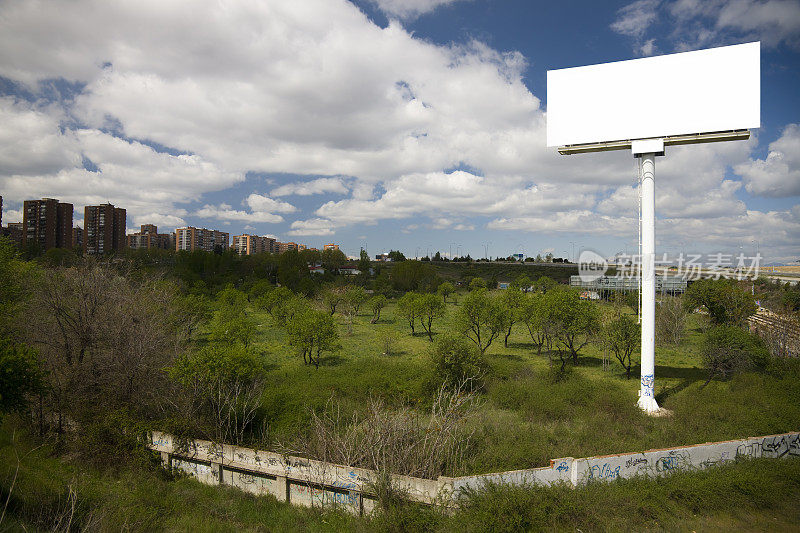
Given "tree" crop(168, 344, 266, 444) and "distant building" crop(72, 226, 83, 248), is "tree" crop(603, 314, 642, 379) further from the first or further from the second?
"distant building" crop(72, 226, 83, 248)

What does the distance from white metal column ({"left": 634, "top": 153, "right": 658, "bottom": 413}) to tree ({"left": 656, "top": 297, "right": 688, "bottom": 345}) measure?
17.7 metres

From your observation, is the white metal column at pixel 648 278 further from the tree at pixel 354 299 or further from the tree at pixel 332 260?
the tree at pixel 332 260

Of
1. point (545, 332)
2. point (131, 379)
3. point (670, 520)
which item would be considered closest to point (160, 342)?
point (131, 379)

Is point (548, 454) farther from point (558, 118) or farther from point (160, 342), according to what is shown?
point (160, 342)

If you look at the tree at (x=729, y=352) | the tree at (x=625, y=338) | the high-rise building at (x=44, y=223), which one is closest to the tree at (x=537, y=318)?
the tree at (x=625, y=338)

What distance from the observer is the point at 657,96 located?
15.1 metres

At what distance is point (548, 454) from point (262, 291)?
4567 centimetres

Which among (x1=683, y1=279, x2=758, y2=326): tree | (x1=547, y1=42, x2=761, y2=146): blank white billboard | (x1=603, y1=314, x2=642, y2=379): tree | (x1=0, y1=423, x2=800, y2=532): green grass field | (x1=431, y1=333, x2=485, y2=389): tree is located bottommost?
(x1=0, y1=423, x2=800, y2=532): green grass field

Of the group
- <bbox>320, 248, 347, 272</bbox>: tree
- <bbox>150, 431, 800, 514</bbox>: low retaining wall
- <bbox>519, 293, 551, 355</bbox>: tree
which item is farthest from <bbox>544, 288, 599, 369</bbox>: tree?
<bbox>320, 248, 347, 272</bbox>: tree

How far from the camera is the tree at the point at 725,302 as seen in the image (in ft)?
95.6

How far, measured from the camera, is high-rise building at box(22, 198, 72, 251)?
7194 cm

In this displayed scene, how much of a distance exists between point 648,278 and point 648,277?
49mm

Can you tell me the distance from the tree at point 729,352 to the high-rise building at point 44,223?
307ft

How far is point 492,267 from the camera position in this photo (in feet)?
420
